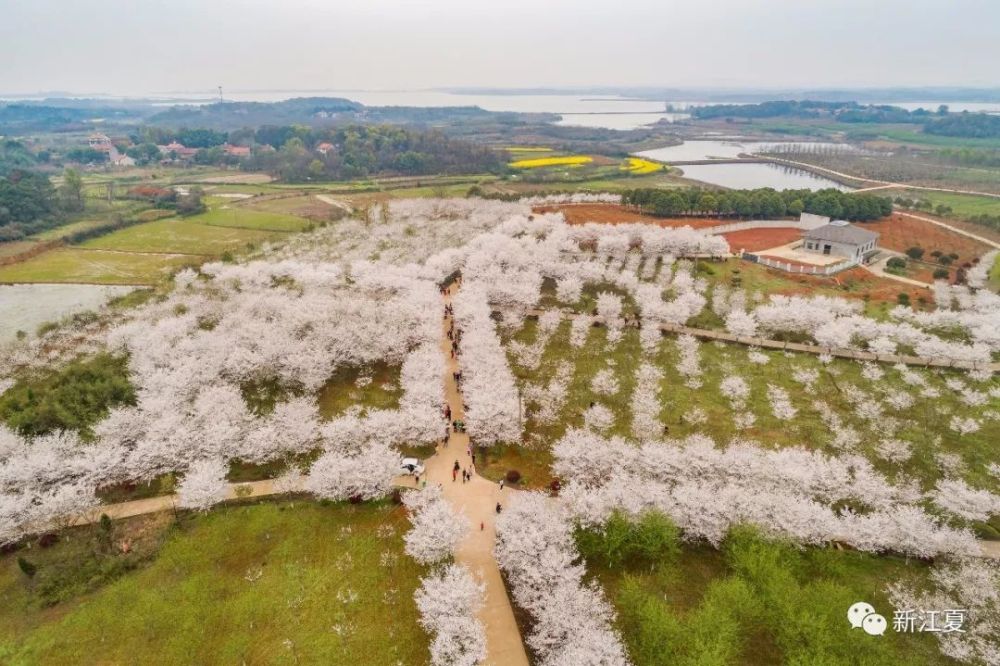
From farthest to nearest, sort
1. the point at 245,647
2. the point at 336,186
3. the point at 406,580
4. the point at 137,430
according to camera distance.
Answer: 1. the point at 336,186
2. the point at 137,430
3. the point at 406,580
4. the point at 245,647

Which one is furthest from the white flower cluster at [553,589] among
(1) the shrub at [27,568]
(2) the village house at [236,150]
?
(2) the village house at [236,150]

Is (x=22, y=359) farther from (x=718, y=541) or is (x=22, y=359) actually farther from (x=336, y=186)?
(x=336, y=186)

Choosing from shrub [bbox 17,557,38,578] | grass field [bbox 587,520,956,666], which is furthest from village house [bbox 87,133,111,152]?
grass field [bbox 587,520,956,666]

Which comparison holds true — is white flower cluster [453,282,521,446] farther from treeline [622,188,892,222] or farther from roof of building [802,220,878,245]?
roof of building [802,220,878,245]

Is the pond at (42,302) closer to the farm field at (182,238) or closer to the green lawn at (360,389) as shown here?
the farm field at (182,238)

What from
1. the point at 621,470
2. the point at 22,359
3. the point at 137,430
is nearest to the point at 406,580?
the point at 621,470

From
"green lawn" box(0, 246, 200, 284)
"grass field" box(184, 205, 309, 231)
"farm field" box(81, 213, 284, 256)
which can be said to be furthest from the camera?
"grass field" box(184, 205, 309, 231)

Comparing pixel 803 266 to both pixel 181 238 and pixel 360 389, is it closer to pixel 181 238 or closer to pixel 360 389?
pixel 360 389
